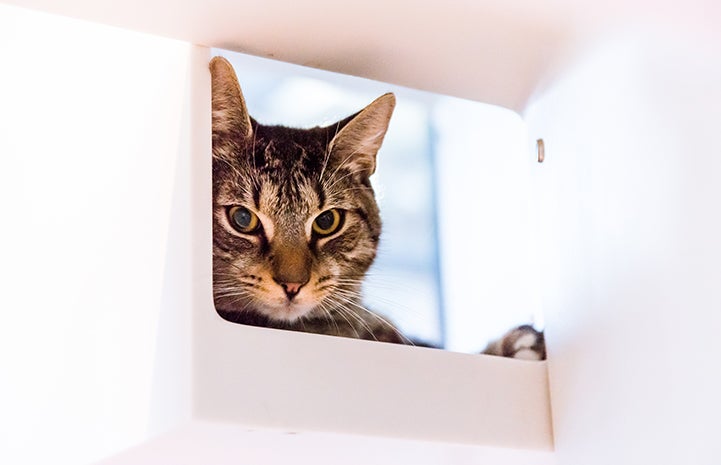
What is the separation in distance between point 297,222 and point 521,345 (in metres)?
0.37

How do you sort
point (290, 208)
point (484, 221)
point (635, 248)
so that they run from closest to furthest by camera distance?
1. point (635, 248)
2. point (290, 208)
3. point (484, 221)

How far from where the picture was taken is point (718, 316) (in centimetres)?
112

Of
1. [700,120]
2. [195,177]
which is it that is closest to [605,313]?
[700,120]

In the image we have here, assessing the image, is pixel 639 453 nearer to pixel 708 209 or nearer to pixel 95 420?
pixel 708 209

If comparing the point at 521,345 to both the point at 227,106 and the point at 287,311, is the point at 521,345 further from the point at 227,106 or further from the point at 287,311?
the point at 227,106

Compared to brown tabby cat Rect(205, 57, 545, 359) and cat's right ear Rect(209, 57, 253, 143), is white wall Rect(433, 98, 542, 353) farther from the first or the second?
cat's right ear Rect(209, 57, 253, 143)

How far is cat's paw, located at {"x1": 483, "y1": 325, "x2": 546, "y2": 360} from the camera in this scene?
1447 mm

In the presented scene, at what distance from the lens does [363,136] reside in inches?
57.4

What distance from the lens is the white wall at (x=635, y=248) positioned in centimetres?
115

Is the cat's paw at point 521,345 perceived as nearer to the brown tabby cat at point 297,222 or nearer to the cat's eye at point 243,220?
the brown tabby cat at point 297,222

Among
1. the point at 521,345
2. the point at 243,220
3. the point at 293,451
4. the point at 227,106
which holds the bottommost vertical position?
the point at 293,451

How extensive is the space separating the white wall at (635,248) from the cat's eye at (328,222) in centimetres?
30

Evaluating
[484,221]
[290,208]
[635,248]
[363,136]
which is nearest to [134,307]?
[290,208]

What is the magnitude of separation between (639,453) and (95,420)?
70 cm
